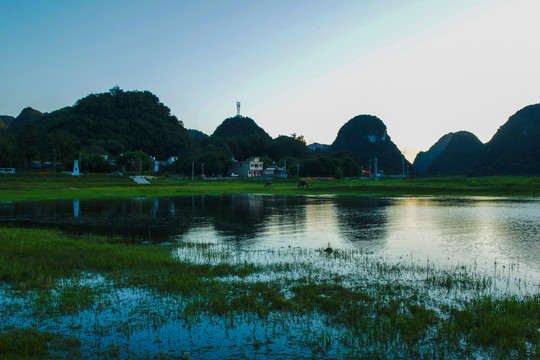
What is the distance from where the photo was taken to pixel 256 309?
8.80m

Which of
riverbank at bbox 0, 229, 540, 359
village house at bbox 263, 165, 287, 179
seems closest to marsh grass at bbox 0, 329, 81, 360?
riverbank at bbox 0, 229, 540, 359

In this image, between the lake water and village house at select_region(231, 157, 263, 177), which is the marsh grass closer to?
the lake water

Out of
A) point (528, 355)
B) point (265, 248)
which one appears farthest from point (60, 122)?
point (528, 355)

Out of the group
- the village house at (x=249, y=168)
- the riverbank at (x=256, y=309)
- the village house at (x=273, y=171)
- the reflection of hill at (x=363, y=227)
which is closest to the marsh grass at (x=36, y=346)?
the riverbank at (x=256, y=309)

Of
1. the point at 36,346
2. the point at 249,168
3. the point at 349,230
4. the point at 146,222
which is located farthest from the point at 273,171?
the point at 36,346

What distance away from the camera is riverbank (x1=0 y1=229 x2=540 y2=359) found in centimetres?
691

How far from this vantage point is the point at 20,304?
8.97m

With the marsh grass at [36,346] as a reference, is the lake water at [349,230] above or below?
below

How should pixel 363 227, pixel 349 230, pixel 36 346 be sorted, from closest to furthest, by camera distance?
1. pixel 36 346
2. pixel 349 230
3. pixel 363 227

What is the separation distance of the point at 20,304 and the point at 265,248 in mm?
10332

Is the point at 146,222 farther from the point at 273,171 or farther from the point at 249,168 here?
the point at 273,171

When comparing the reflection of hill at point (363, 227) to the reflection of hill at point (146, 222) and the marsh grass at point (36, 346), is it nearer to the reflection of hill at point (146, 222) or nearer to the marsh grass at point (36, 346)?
the reflection of hill at point (146, 222)

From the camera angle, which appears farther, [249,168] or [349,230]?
[249,168]

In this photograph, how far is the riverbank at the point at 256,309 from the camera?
22.7 feet
